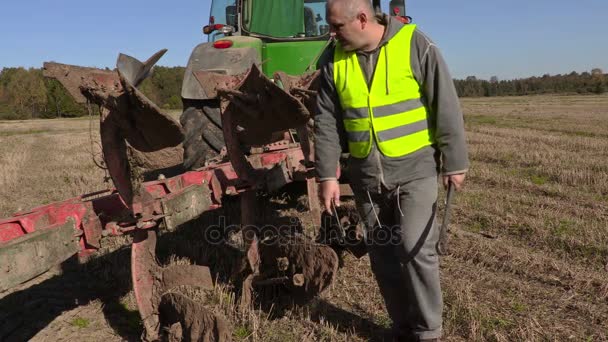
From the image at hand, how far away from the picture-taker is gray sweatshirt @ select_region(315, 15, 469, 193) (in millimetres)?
2299

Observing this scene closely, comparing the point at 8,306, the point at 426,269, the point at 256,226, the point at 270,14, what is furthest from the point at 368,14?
the point at 270,14

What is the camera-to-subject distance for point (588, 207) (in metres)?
5.19

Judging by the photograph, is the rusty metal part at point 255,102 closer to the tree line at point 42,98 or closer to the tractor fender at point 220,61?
the tractor fender at point 220,61

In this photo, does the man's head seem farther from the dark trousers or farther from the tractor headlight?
the tractor headlight

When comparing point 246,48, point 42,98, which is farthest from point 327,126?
point 42,98

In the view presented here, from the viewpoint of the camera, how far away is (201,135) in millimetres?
4801

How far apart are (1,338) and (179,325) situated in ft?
3.71

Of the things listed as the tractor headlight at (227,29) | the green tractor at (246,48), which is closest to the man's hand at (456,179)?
the green tractor at (246,48)

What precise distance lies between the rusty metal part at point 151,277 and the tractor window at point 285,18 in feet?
10.6

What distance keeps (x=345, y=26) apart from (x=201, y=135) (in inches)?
108

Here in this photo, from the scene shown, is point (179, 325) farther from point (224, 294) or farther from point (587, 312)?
point (587, 312)

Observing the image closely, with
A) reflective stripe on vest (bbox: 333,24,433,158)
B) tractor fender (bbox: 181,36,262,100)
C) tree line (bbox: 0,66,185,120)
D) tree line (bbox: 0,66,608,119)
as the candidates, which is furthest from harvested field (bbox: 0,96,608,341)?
tree line (bbox: 0,66,185,120)

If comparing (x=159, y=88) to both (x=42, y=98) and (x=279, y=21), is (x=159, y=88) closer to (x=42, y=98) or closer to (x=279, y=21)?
(x=42, y=98)

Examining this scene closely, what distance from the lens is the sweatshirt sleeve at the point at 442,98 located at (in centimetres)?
229
